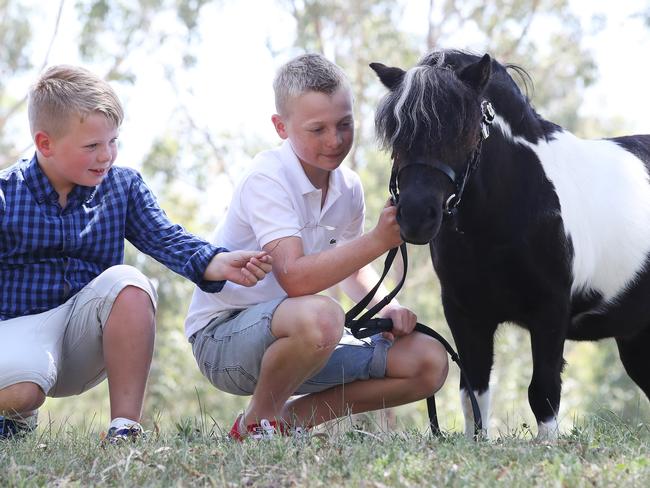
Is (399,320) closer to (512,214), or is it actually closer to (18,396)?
(512,214)

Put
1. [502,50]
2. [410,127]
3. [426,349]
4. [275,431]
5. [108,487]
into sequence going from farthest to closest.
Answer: [502,50], [426,349], [275,431], [410,127], [108,487]

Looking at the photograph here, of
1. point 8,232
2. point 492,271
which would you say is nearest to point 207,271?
point 8,232

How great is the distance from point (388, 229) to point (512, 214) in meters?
0.78

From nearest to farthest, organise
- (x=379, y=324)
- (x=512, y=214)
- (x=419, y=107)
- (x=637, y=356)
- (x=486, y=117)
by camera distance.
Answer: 1. (x=419, y=107)
2. (x=486, y=117)
3. (x=512, y=214)
4. (x=379, y=324)
5. (x=637, y=356)

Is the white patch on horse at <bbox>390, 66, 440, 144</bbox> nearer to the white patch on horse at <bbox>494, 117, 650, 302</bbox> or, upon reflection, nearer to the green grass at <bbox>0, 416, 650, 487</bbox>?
the white patch on horse at <bbox>494, 117, 650, 302</bbox>

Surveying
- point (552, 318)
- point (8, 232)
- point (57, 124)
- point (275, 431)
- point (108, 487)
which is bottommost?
point (275, 431)

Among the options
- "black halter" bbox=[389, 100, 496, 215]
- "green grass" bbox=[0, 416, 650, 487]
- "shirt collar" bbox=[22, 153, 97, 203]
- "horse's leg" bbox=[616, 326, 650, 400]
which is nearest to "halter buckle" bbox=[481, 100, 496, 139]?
"black halter" bbox=[389, 100, 496, 215]

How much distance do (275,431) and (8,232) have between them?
168 centimetres

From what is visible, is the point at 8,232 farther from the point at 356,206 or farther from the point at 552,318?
the point at 552,318

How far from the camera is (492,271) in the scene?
4500 mm

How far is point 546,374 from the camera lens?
14.8ft

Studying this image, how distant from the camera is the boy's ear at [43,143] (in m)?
4.48

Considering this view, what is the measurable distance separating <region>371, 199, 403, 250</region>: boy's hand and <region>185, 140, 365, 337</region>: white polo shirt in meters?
0.54

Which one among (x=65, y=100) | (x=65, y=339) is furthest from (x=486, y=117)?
(x=65, y=339)
